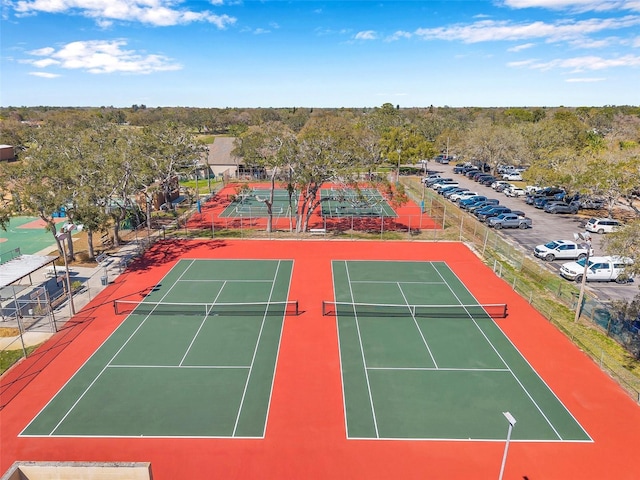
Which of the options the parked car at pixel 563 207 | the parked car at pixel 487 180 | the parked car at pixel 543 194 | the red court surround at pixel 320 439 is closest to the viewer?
the red court surround at pixel 320 439

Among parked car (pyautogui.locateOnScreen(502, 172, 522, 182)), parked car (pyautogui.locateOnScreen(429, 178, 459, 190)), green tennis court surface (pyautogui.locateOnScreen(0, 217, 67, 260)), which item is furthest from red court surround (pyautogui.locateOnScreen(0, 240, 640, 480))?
parked car (pyautogui.locateOnScreen(502, 172, 522, 182))

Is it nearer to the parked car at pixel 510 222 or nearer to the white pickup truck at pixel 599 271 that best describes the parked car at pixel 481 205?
the parked car at pixel 510 222

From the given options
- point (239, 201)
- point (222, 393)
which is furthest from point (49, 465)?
point (239, 201)

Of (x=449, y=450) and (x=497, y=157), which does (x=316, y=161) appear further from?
(x=497, y=157)

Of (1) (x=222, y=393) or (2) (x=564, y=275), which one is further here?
(2) (x=564, y=275)

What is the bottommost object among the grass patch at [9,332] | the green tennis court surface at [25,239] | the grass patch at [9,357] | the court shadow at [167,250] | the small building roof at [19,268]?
the grass patch at [9,357]

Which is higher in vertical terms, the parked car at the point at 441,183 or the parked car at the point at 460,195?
the parked car at the point at 441,183

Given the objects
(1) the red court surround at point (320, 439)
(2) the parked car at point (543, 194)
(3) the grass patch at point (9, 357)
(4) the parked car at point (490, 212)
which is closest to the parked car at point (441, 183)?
(2) the parked car at point (543, 194)

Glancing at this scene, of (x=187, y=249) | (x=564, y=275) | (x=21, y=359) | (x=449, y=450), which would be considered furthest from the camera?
(x=187, y=249)
